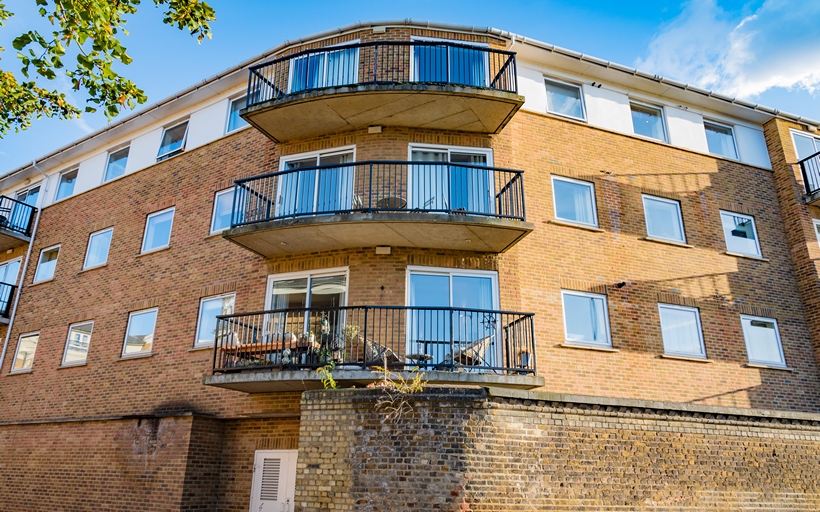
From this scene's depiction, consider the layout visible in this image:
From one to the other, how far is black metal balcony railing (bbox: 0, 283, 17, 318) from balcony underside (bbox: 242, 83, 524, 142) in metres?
11.1

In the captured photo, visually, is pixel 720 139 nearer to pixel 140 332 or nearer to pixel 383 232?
pixel 383 232

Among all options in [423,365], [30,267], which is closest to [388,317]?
[423,365]

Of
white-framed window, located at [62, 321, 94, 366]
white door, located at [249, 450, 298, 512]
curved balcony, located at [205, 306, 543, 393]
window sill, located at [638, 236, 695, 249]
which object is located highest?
window sill, located at [638, 236, 695, 249]

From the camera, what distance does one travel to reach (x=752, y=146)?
16656 millimetres

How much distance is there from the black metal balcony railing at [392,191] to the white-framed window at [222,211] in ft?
4.06

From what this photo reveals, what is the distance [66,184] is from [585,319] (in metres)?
16.8

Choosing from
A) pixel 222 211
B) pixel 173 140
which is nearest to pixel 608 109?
pixel 222 211

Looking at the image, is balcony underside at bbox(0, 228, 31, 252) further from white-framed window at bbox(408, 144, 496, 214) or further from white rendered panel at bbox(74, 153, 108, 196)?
white-framed window at bbox(408, 144, 496, 214)

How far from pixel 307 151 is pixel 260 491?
7.31 m

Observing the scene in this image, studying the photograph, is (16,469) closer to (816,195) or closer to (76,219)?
(76,219)

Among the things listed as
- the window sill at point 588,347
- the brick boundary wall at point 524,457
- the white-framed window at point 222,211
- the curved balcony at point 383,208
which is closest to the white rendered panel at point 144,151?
the white-framed window at point 222,211

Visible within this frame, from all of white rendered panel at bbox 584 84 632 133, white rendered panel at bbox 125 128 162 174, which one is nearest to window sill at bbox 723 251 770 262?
white rendered panel at bbox 584 84 632 133

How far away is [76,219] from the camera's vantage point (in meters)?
18.2

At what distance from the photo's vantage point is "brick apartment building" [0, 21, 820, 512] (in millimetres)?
8508
